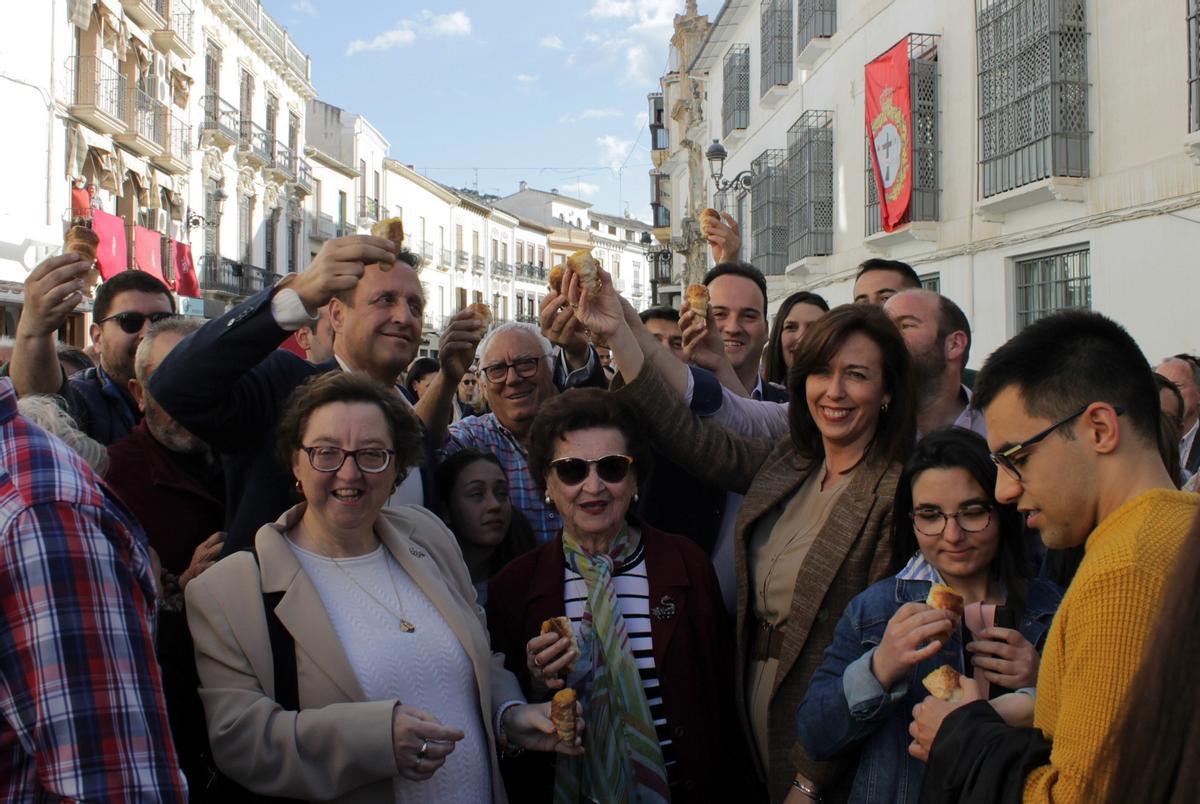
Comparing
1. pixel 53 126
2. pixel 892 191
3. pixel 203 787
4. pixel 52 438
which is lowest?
pixel 203 787

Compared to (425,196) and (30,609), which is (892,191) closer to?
(30,609)

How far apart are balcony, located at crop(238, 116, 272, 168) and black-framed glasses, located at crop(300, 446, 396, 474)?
28021 millimetres

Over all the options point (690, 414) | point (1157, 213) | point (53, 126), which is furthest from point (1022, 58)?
point (53, 126)

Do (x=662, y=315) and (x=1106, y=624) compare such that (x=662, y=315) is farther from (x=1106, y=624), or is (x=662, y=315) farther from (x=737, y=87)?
(x=737, y=87)

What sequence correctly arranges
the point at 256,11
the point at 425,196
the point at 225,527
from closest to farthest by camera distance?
the point at 225,527 → the point at 256,11 → the point at 425,196

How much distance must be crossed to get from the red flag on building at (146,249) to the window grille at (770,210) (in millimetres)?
12232

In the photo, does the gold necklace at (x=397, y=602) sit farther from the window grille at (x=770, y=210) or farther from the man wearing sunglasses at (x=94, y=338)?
the window grille at (x=770, y=210)

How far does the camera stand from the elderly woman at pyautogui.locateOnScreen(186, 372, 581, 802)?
236cm

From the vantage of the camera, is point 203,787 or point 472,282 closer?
point 203,787

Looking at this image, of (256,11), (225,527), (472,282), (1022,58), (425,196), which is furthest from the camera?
(472,282)

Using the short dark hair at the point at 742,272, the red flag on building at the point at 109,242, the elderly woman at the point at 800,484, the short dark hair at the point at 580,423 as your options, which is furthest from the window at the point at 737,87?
the short dark hair at the point at 580,423

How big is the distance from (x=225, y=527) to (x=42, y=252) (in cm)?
1250

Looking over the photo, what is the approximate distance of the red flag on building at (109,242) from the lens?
12.6 meters

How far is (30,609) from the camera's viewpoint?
1426 mm
